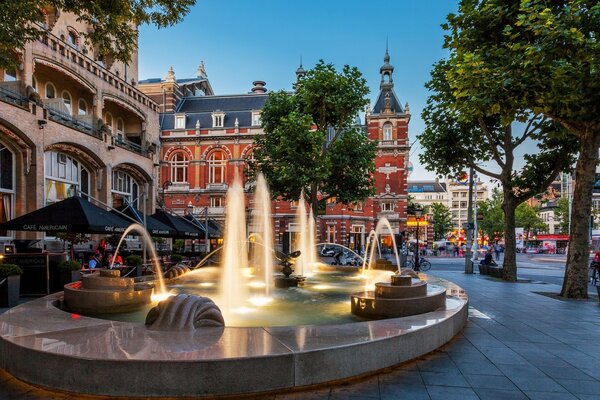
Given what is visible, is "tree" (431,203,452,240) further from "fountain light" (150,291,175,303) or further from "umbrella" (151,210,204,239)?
"fountain light" (150,291,175,303)

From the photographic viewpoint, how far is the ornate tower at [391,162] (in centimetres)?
4775

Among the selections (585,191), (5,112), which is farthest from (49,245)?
(585,191)

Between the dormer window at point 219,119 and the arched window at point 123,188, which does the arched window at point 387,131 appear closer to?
the dormer window at point 219,119

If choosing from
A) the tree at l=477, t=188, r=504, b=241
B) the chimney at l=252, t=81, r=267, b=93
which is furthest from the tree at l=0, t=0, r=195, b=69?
the tree at l=477, t=188, r=504, b=241

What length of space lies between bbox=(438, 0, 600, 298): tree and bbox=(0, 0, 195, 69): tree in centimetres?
779

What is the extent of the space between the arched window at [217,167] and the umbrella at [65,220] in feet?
117

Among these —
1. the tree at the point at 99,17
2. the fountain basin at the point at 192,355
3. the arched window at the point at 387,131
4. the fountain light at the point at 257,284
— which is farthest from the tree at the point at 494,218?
the fountain basin at the point at 192,355

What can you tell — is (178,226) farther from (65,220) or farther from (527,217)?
(527,217)

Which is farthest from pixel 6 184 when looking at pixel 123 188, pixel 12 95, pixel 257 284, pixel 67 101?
pixel 257 284

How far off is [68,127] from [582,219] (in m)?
21.3

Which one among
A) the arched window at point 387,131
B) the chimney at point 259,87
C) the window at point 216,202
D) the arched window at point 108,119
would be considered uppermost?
the chimney at point 259,87

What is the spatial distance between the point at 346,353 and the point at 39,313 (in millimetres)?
4257

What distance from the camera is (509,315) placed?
852cm

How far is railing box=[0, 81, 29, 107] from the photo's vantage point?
1608 cm
